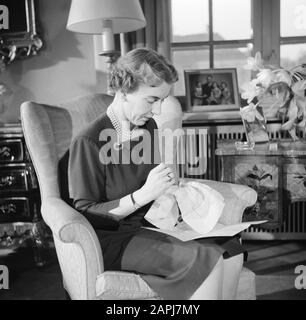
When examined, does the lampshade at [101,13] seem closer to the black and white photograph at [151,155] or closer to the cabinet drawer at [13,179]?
the black and white photograph at [151,155]

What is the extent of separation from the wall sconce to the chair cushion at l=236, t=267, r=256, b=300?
1.33m

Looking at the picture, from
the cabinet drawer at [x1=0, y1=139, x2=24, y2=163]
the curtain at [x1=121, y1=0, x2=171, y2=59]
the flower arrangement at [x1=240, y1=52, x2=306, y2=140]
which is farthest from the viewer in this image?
the curtain at [x1=121, y1=0, x2=171, y2=59]

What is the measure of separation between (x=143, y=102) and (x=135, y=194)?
30 centimetres

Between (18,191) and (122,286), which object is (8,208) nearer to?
(18,191)

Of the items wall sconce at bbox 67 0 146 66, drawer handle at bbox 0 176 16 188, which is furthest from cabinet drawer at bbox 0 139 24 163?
wall sconce at bbox 67 0 146 66

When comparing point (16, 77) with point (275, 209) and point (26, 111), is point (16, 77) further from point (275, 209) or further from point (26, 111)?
point (275, 209)

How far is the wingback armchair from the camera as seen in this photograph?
1290mm

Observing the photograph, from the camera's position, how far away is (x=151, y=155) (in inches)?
59.4

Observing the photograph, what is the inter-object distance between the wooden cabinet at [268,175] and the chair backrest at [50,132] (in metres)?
0.86

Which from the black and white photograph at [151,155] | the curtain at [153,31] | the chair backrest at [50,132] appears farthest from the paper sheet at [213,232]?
the curtain at [153,31]

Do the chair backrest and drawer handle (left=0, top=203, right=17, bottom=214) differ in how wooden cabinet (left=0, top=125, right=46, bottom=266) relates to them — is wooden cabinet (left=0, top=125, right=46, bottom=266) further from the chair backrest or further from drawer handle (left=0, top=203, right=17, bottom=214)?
the chair backrest

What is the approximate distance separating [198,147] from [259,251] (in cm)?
81

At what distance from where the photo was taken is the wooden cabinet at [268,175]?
7.35 ft

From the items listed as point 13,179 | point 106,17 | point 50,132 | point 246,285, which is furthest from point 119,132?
point 13,179
